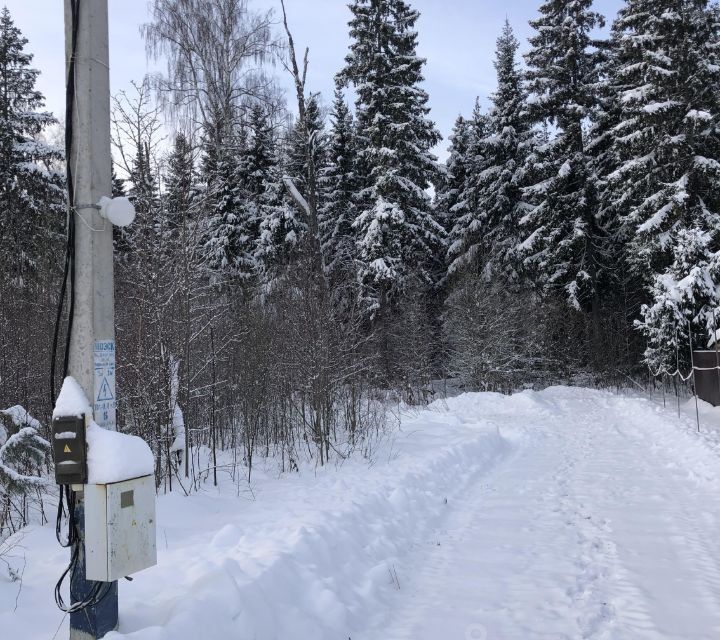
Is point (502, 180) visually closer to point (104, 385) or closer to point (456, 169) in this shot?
point (456, 169)

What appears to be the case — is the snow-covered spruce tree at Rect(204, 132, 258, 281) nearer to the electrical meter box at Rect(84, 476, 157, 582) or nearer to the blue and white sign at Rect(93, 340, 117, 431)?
the blue and white sign at Rect(93, 340, 117, 431)

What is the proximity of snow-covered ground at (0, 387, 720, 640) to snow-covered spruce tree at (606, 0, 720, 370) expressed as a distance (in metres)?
11.6

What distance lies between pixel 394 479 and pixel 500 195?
73.9 ft

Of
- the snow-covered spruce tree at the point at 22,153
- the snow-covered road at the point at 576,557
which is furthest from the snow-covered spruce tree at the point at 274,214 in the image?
the snow-covered road at the point at 576,557

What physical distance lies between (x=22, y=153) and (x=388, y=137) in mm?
12919

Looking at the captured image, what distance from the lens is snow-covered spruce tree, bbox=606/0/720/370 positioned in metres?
19.1

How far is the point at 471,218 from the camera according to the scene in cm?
2878

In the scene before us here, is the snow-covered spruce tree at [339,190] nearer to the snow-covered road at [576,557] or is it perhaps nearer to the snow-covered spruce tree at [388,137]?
the snow-covered spruce tree at [388,137]

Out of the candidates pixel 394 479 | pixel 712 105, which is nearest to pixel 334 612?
pixel 394 479

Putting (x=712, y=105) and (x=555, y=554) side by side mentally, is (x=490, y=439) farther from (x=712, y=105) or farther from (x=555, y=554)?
(x=712, y=105)

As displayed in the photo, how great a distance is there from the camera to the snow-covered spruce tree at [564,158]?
971 inches

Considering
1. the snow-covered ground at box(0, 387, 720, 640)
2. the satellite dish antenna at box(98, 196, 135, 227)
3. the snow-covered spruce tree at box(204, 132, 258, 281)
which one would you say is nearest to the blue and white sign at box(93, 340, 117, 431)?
the satellite dish antenna at box(98, 196, 135, 227)

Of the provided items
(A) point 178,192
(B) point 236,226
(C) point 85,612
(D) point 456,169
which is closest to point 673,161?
(D) point 456,169

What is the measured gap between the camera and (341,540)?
5188 mm
